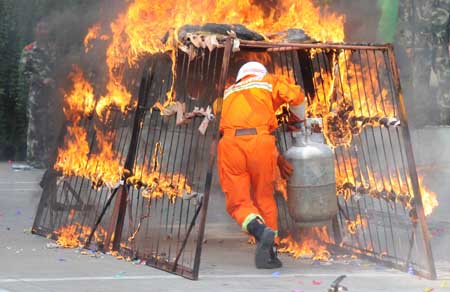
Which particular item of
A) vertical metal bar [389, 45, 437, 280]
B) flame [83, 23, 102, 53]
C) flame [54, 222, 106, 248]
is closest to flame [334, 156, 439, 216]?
vertical metal bar [389, 45, 437, 280]

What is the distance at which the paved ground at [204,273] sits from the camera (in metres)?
8.02

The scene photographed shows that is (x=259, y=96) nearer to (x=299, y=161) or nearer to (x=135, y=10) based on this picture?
(x=299, y=161)

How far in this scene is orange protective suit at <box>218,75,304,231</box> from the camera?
28.6ft

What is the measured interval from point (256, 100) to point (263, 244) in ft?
3.92

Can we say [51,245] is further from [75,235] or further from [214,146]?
[214,146]

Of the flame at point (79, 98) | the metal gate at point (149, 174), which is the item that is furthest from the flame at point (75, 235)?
the flame at point (79, 98)

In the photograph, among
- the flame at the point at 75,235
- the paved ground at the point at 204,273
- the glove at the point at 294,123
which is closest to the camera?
the paved ground at the point at 204,273

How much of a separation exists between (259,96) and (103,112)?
2.06m

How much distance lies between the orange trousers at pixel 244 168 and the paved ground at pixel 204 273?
20.7 inches

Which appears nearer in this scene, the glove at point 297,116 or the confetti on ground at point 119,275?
the confetti on ground at point 119,275

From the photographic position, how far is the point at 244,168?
8750 millimetres

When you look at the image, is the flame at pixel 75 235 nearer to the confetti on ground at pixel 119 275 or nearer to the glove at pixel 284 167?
the confetti on ground at pixel 119 275

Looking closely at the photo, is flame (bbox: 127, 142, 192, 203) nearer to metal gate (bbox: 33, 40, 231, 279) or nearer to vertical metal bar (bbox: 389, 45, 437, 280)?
metal gate (bbox: 33, 40, 231, 279)

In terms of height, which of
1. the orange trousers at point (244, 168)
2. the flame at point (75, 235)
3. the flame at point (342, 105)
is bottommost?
the flame at point (75, 235)
